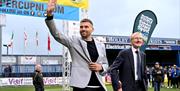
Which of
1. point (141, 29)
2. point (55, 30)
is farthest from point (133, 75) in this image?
point (141, 29)

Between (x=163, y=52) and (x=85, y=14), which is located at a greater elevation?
(x=85, y=14)

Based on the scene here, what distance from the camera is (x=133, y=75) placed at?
8.06 metres

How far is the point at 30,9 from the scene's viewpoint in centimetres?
2402

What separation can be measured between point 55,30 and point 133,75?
8.32ft

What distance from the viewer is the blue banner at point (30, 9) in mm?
23225

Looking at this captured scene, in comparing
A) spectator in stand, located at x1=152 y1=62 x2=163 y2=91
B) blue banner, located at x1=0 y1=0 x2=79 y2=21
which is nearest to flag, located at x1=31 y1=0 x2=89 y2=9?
blue banner, located at x1=0 y1=0 x2=79 y2=21

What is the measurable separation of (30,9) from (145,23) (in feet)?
30.1

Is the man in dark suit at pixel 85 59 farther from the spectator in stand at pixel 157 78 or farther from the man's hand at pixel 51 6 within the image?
the spectator in stand at pixel 157 78

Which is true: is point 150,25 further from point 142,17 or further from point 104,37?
point 104,37

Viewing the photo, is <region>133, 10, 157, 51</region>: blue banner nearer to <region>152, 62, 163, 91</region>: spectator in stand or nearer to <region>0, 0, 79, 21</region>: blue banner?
<region>0, 0, 79, 21</region>: blue banner

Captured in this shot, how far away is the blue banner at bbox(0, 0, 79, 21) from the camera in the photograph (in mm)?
23225

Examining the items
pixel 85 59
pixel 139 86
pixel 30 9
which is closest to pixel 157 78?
pixel 30 9

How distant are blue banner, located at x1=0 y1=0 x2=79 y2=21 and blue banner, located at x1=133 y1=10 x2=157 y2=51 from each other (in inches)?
280

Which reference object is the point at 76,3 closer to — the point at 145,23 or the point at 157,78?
the point at 157,78
